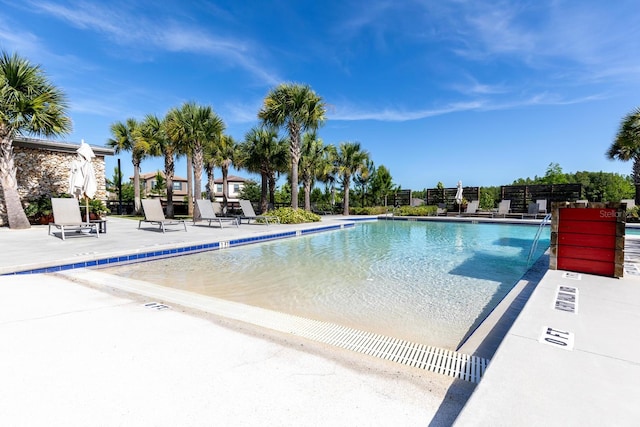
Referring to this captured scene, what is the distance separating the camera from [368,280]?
4.88 metres

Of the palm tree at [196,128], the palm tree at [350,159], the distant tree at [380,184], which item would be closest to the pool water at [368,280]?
the palm tree at [196,128]

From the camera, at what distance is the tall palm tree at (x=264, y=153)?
1827cm

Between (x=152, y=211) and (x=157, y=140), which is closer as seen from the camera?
(x=152, y=211)

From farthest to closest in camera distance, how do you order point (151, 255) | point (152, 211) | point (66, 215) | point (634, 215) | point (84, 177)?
point (634, 215) < point (152, 211) < point (84, 177) < point (66, 215) < point (151, 255)

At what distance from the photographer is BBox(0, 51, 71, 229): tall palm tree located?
9109 mm

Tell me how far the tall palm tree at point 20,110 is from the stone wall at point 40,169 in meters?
1.78

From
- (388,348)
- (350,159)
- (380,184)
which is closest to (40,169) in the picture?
(388,348)

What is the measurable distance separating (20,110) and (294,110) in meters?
9.68

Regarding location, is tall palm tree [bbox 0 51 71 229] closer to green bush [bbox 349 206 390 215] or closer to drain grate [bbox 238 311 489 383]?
drain grate [bbox 238 311 489 383]

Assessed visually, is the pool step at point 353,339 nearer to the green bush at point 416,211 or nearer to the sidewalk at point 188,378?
the sidewalk at point 188,378

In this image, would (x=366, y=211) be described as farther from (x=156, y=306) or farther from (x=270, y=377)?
(x=270, y=377)

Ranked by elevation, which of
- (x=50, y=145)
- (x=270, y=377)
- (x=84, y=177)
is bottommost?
(x=270, y=377)

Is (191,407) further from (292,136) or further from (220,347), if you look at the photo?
(292,136)

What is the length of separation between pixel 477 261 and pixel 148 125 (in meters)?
19.4
